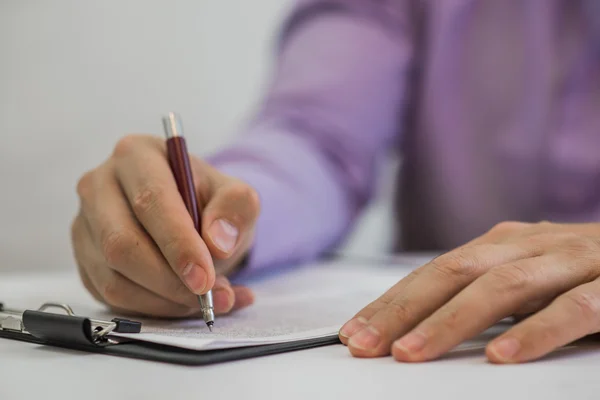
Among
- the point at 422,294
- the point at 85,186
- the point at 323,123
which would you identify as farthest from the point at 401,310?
the point at 323,123

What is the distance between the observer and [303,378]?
309 mm

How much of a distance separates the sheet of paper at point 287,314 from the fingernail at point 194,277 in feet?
0.09

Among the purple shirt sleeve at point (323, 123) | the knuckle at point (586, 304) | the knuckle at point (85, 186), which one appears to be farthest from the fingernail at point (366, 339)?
the purple shirt sleeve at point (323, 123)

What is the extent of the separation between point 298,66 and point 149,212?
26.3 inches

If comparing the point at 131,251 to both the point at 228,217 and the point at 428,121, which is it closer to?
the point at 228,217

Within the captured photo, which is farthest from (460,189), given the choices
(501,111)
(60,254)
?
(60,254)

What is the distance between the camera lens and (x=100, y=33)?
1.28m

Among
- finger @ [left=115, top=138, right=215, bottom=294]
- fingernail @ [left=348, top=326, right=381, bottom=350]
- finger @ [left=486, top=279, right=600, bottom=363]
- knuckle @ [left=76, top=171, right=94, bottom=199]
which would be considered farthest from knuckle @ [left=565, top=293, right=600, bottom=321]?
knuckle @ [left=76, top=171, right=94, bottom=199]

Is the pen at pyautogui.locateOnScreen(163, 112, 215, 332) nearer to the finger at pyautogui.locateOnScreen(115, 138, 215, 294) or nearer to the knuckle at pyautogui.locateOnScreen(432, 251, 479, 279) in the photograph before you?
the finger at pyautogui.locateOnScreen(115, 138, 215, 294)

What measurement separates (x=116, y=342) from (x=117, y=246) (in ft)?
0.37

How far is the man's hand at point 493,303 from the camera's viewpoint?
34 centimetres

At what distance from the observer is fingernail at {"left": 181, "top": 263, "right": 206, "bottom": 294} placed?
0.42 metres

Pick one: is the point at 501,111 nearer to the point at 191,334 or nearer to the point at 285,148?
the point at 285,148

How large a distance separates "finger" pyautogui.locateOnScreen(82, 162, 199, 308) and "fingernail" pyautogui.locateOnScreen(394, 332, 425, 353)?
168 mm
